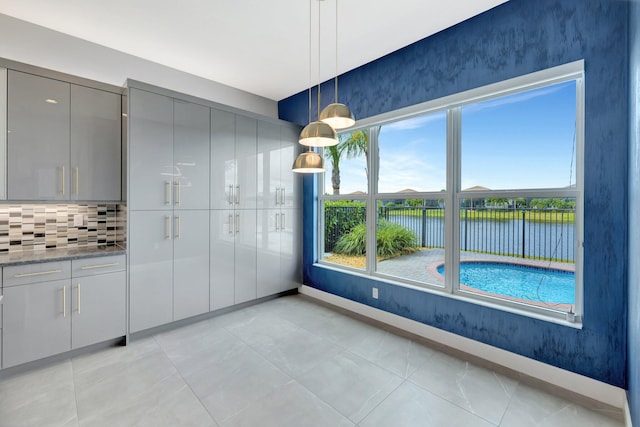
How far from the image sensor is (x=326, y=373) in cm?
220

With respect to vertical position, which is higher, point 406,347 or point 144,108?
point 144,108

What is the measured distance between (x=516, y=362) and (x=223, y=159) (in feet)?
11.2

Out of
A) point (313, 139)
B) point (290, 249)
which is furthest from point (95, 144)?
point (290, 249)

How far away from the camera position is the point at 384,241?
11.1 ft

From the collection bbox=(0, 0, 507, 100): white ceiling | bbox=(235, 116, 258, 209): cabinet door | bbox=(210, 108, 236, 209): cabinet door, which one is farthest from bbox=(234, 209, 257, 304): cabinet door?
bbox=(0, 0, 507, 100): white ceiling

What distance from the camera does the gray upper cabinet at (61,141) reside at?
2277mm

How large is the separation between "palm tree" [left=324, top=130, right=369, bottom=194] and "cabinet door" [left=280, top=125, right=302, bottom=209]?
511 mm

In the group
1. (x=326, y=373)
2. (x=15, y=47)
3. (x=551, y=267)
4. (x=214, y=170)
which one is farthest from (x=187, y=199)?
(x=551, y=267)

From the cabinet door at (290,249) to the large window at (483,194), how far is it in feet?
3.03

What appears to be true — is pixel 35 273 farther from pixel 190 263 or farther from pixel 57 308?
pixel 190 263

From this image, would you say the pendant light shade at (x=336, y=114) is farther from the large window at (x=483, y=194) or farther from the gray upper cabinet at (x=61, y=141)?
the gray upper cabinet at (x=61, y=141)

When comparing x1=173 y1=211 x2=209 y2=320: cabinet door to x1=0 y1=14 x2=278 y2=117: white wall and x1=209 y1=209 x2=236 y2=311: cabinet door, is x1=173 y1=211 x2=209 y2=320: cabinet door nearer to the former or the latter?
x1=209 y1=209 x2=236 y2=311: cabinet door

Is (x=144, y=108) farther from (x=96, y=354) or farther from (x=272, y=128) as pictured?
(x=96, y=354)

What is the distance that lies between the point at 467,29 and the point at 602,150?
1.48 metres
